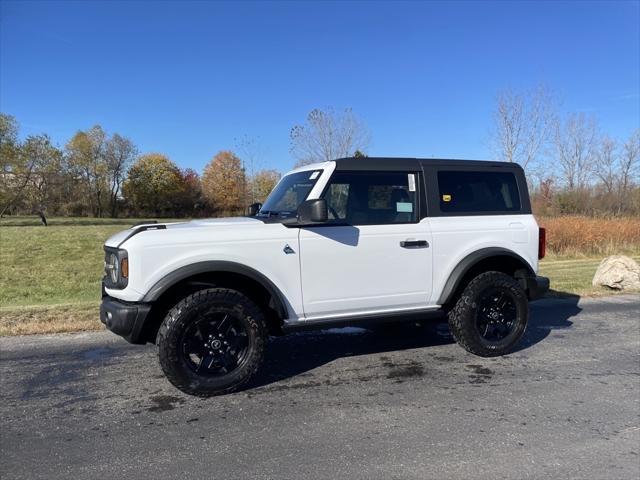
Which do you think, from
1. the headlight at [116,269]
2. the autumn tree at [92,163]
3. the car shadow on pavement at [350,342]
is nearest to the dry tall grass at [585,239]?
the car shadow on pavement at [350,342]

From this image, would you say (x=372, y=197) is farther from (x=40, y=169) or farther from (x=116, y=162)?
(x=116, y=162)

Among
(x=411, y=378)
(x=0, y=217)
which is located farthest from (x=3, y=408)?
(x=0, y=217)

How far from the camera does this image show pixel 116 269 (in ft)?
14.4

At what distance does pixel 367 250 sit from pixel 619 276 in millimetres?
7406

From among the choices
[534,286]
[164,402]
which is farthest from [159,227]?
[534,286]

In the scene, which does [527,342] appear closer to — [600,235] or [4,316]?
[4,316]

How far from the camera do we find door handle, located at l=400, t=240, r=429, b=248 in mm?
5098

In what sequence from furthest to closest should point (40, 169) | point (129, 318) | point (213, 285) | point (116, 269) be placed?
point (40, 169)
point (213, 285)
point (116, 269)
point (129, 318)

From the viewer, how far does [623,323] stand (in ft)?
23.9

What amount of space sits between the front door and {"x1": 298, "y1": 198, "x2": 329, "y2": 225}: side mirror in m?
0.17

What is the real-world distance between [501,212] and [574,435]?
2638mm

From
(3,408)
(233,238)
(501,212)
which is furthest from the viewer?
(501,212)

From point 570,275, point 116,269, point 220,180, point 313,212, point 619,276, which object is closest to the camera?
point 116,269

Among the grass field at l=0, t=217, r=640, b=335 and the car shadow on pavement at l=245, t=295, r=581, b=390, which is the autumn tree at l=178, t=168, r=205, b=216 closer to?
the grass field at l=0, t=217, r=640, b=335
